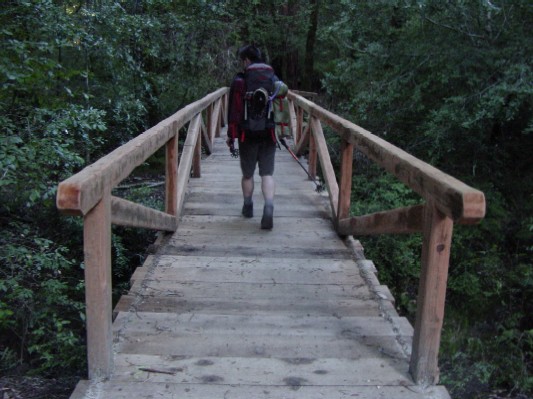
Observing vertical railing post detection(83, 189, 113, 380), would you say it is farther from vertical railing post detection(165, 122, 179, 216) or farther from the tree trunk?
the tree trunk

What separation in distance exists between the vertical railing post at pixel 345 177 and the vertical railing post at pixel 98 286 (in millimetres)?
2488

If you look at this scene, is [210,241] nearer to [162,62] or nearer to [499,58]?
[499,58]

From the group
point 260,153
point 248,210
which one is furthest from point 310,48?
point 260,153

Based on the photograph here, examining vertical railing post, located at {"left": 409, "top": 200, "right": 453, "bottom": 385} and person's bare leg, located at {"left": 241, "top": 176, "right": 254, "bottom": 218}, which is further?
person's bare leg, located at {"left": 241, "top": 176, "right": 254, "bottom": 218}

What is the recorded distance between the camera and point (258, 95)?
4.55 m

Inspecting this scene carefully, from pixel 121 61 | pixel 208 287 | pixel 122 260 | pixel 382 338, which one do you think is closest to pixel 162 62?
pixel 121 61

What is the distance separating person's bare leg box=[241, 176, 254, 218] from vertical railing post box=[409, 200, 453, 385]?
2.94 metres

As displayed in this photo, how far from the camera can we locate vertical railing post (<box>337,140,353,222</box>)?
4414 mm

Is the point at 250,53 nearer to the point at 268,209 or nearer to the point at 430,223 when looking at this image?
the point at 268,209

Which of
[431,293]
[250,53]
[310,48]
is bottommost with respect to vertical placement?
[431,293]

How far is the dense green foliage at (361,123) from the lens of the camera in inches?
178

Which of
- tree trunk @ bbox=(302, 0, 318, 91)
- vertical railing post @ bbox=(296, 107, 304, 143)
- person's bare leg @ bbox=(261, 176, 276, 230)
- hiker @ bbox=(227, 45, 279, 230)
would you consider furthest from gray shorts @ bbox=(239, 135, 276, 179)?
tree trunk @ bbox=(302, 0, 318, 91)

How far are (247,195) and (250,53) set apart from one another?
4.31ft

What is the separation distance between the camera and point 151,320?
294cm
